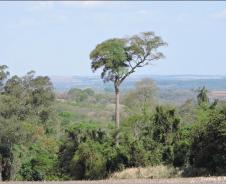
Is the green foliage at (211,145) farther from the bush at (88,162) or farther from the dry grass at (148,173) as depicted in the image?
the bush at (88,162)

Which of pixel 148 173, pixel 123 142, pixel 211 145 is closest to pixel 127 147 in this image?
pixel 123 142

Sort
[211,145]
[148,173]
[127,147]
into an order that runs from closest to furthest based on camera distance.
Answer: [211,145]
[148,173]
[127,147]

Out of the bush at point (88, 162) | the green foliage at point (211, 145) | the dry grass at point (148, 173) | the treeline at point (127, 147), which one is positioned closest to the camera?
the green foliage at point (211, 145)

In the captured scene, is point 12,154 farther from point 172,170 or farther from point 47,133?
point 47,133

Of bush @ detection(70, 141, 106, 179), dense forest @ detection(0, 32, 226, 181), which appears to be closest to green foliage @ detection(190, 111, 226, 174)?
dense forest @ detection(0, 32, 226, 181)

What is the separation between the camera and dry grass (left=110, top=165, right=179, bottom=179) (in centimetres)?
2348

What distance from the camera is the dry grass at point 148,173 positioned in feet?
77.0

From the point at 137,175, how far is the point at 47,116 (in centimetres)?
3367

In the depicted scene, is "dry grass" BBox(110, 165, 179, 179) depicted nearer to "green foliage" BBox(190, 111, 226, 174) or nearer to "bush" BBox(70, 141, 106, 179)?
"green foliage" BBox(190, 111, 226, 174)

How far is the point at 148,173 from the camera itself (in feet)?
79.4

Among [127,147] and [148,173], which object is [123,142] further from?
[148,173]

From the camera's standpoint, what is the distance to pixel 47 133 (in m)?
56.1

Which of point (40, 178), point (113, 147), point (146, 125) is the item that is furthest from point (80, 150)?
point (40, 178)

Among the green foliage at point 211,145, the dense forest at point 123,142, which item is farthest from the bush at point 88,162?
the green foliage at point 211,145
